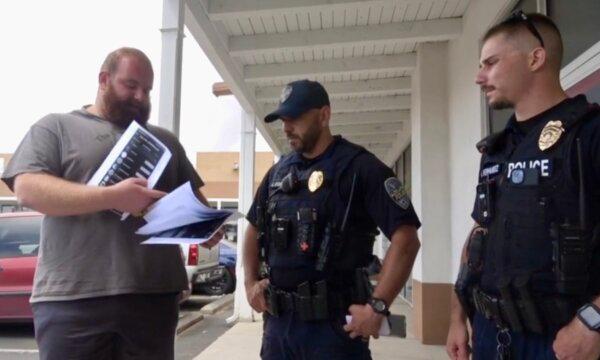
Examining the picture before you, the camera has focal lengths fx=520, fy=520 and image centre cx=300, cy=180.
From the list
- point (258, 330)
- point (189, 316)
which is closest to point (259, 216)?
point (258, 330)

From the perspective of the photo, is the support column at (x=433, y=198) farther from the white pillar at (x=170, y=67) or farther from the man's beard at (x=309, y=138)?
the man's beard at (x=309, y=138)

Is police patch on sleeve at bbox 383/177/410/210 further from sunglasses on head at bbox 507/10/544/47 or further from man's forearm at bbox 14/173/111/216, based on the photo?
man's forearm at bbox 14/173/111/216

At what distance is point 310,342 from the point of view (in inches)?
83.0

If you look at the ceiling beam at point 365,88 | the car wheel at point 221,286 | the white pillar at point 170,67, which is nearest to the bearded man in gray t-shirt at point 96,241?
the white pillar at point 170,67

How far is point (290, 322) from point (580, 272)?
1.14 m

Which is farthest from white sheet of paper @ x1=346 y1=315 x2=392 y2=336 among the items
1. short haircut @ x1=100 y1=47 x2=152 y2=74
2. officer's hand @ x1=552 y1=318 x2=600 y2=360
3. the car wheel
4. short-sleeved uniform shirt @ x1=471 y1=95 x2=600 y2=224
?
the car wheel

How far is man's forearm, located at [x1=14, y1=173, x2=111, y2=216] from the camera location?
1.70 meters

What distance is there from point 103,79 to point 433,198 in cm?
433

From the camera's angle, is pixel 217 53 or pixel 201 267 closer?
pixel 217 53

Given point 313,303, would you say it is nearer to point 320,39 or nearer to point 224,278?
point 320,39

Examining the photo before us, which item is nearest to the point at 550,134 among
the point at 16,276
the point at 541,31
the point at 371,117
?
the point at 541,31

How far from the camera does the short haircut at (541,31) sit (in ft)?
5.88

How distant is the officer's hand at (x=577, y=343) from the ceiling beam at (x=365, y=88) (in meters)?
5.94

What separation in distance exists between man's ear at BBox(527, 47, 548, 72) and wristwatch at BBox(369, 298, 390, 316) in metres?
1.01
